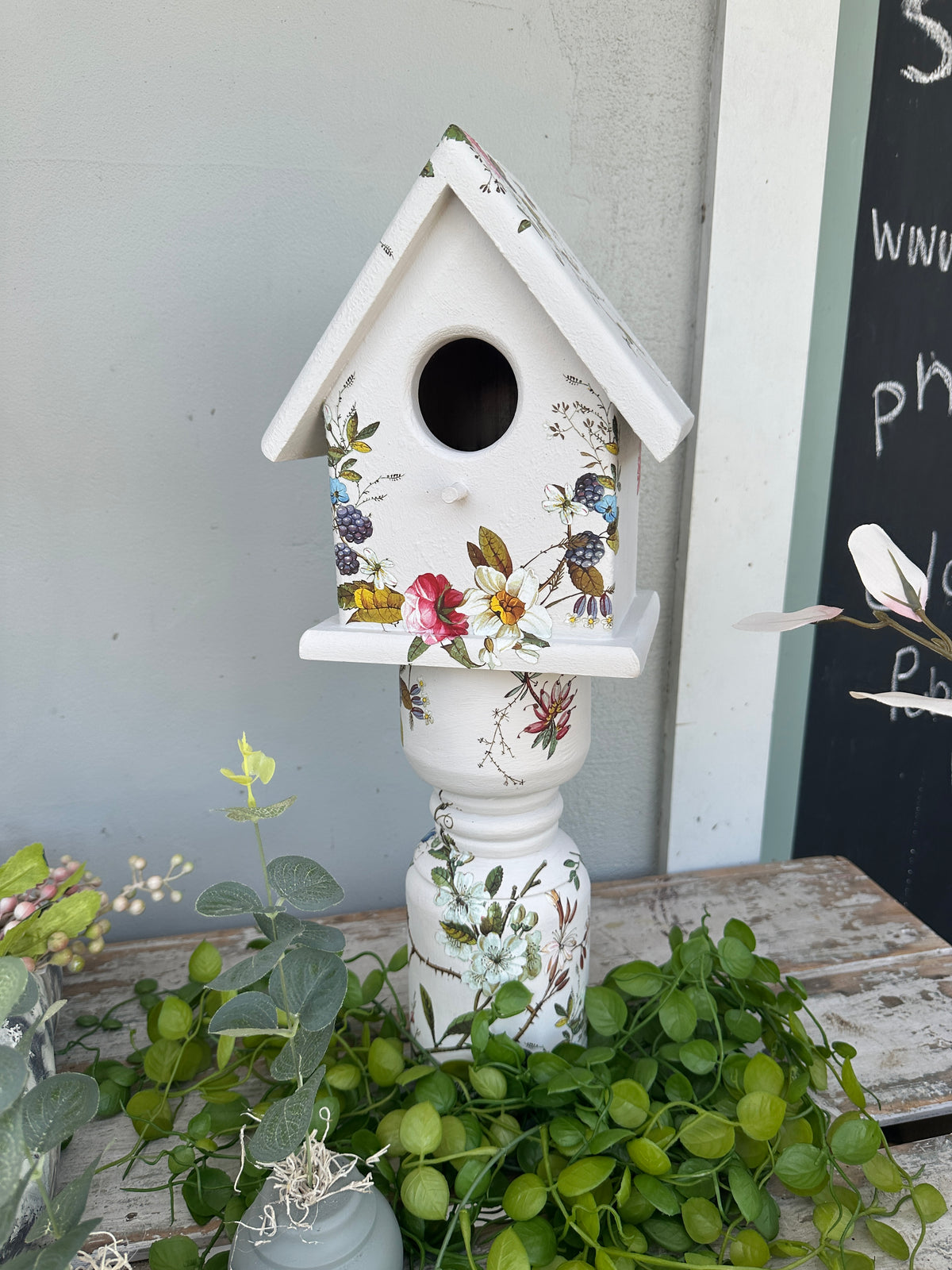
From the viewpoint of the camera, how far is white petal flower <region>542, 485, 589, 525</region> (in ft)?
1.87

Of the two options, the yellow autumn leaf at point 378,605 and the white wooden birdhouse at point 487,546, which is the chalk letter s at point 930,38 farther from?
the yellow autumn leaf at point 378,605

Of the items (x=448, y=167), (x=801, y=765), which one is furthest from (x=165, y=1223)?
(x=801, y=765)

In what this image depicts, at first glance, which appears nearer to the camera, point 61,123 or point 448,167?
point 448,167

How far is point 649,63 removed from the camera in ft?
2.89

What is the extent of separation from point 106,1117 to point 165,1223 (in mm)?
128

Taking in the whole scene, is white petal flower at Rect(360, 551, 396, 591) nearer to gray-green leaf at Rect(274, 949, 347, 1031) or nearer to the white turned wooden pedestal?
the white turned wooden pedestal

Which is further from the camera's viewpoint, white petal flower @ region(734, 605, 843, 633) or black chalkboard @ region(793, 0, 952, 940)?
black chalkboard @ region(793, 0, 952, 940)

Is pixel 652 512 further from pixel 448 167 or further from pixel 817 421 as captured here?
pixel 448 167

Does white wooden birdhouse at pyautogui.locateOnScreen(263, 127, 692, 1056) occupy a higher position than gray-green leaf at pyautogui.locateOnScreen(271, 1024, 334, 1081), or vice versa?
white wooden birdhouse at pyautogui.locateOnScreen(263, 127, 692, 1056)

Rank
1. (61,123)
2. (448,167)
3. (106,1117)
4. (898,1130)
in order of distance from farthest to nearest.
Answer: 1. (898,1130)
2. (61,123)
3. (106,1117)
4. (448,167)

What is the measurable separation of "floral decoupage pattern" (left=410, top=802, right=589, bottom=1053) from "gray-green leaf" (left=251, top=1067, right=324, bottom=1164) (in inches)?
8.5

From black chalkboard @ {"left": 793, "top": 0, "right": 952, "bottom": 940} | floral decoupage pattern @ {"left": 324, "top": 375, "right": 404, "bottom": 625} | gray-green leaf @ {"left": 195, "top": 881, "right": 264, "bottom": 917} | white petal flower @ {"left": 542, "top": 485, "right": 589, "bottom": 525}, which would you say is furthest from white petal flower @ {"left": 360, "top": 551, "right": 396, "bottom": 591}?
black chalkboard @ {"left": 793, "top": 0, "right": 952, "bottom": 940}

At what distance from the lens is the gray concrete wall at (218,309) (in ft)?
2.60

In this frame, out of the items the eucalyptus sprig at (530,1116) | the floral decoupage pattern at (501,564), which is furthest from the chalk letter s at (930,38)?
the eucalyptus sprig at (530,1116)
